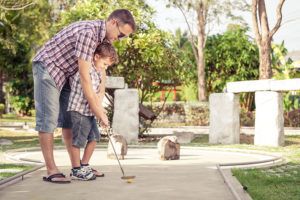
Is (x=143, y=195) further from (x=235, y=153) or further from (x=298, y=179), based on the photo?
(x=235, y=153)

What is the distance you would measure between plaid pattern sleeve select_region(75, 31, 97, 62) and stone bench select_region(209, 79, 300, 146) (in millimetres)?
8247

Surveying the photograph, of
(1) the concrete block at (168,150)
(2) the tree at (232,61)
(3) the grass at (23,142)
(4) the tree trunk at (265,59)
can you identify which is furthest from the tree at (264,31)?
(1) the concrete block at (168,150)

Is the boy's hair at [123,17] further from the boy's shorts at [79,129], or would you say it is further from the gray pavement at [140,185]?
the gray pavement at [140,185]

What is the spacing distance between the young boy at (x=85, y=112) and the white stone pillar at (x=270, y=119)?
793 cm

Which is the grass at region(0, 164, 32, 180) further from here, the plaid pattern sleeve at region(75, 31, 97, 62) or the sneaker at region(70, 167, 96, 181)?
the plaid pattern sleeve at region(75, 31, 97, 62)

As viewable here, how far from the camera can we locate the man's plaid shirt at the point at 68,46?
20.3 ft

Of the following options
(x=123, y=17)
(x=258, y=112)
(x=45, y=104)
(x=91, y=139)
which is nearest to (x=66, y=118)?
(x=91, y=139)

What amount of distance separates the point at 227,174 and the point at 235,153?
4.38 metres

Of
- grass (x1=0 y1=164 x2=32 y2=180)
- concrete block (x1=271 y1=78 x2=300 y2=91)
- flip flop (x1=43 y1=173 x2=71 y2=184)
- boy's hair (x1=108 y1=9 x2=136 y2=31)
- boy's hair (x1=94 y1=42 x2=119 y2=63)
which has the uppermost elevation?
boy's hair (x1=108 y1=9 x2=136 y2=31)

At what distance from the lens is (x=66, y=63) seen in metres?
6.34

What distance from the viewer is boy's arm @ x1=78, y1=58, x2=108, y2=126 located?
20.0 ft

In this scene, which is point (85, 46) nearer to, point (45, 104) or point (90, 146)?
point (45, 104)

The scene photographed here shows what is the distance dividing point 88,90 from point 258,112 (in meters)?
8.74

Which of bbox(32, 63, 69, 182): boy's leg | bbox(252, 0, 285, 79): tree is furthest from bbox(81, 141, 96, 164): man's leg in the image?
bbox(252, 0, 285, 79): tree
